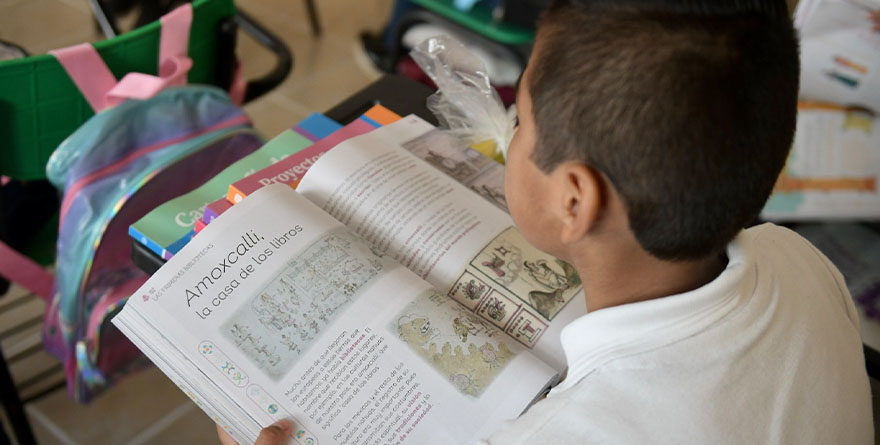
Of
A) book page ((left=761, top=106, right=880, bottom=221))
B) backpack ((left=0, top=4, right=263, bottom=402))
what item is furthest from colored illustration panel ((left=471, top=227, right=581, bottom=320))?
book page ((left=761, top=106, right=880, bottom=221))

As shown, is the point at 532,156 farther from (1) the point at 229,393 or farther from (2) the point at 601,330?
(1) the point at 229,393

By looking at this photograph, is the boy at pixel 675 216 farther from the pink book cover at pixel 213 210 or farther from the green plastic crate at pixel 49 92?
the green plastic crate at pixel 49 92

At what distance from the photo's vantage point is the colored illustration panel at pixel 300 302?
58cm

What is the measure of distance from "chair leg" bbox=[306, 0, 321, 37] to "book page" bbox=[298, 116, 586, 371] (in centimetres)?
169

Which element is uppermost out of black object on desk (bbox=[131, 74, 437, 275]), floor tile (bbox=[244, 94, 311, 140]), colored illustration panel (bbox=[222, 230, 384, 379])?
black object on desk (bbox=[131, 74, 437, 275])

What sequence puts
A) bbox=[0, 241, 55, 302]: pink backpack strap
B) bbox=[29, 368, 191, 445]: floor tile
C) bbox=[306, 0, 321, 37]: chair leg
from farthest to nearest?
bbox=[306, 0, 321, 37]: chair leg
bbox=[29, 368, 191, 445]: floor tile
bbox=[0, 241, 55, 302]: pink backpack strap

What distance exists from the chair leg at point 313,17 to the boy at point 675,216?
1.89 metres

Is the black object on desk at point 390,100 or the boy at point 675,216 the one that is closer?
the boy at point 675,216

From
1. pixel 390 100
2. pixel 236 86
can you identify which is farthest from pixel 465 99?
pixel 236 86

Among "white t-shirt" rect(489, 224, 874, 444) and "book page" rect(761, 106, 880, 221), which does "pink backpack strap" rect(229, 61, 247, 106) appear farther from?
"book page" rect(761, 106, 880, 221)

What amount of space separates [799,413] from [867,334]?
778mm

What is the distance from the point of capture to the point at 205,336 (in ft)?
1.91

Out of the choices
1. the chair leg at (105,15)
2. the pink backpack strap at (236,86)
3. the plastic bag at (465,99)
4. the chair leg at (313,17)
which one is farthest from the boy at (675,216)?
the chair leg at (313,17)

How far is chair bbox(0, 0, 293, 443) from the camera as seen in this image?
2.64ft
